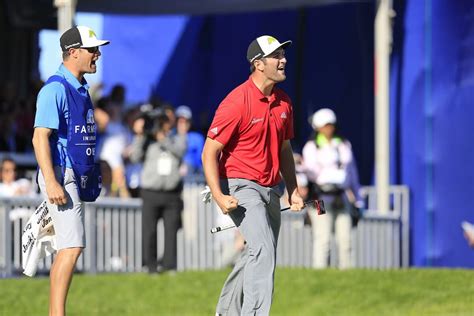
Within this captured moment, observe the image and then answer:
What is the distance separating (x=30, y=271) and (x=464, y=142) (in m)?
10.3

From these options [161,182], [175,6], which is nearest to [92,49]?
[161,182]

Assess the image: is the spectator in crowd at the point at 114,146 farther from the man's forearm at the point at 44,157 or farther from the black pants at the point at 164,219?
the man's forearm at the point at 44,157

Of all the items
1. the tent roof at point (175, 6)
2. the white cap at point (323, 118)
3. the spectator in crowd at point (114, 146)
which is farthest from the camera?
the tent roof at point (175, 6)

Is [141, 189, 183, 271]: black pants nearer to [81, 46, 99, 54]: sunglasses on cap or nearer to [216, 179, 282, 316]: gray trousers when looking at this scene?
[216, 179, 282, 316]: gray trousers

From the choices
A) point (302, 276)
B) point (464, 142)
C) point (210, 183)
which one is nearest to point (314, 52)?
point (464, 142)

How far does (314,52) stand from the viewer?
22172 mm

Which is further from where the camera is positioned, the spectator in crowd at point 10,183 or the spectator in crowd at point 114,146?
the spectator in crowd at point 114,146

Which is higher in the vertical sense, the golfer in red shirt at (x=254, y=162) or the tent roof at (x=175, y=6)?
the tent roof at (x=175, y=6)

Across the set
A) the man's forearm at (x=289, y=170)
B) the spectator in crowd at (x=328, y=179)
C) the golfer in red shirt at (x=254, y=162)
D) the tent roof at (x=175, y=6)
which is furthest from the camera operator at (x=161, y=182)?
the golfer in red shirt at (x=254, y=162)

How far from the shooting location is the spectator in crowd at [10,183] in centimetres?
1691

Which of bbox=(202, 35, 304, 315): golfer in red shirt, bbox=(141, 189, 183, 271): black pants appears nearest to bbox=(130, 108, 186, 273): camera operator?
bbox=(141, 189, 183, 271): black pants

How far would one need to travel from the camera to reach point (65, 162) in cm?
926

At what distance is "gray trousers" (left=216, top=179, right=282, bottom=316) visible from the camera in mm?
9523

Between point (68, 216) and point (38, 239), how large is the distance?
380mm
